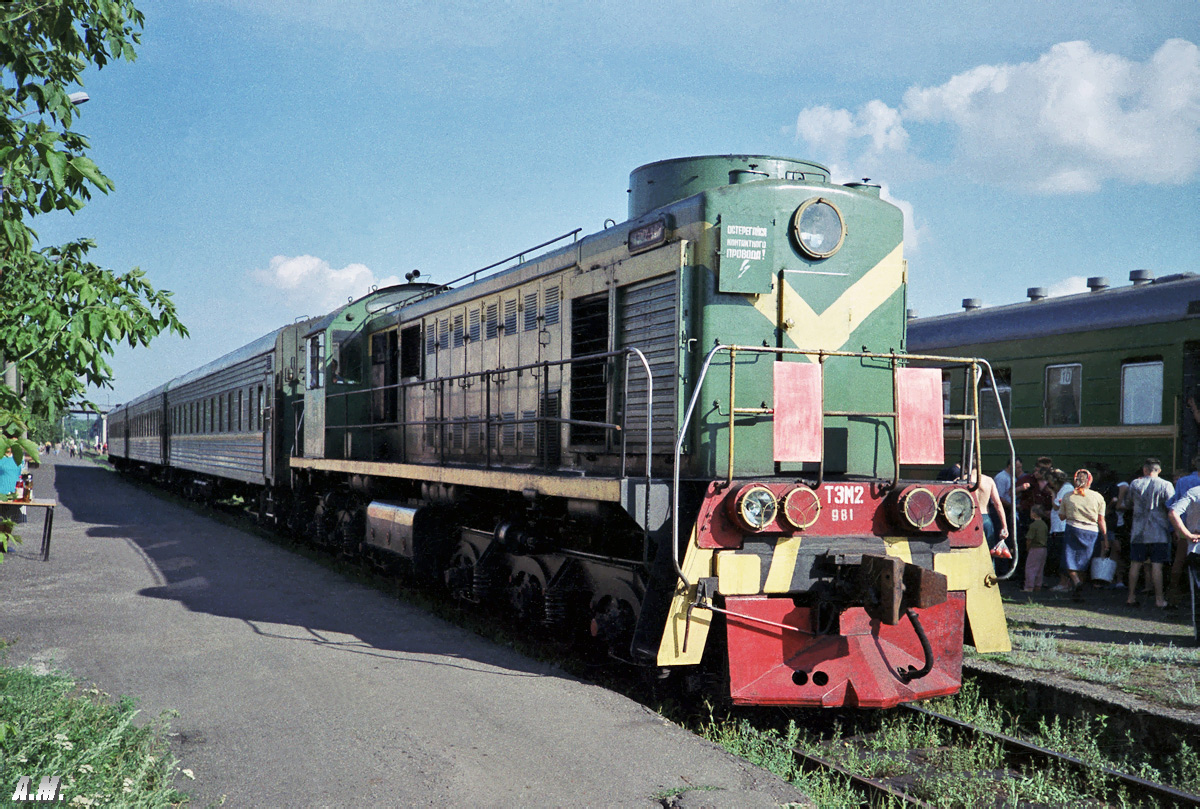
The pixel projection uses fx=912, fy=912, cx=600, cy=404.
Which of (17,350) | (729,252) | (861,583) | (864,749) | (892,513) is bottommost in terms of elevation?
(864,749)

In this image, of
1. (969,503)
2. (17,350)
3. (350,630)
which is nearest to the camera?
(17,350)

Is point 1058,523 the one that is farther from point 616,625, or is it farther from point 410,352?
point 410,352

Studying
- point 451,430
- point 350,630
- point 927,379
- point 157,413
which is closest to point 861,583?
point 927,379

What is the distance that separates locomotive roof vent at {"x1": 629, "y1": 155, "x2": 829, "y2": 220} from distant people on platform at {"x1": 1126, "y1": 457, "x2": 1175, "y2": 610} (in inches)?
212

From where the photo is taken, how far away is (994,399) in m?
12.5

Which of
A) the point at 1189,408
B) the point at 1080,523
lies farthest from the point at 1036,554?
the point at 1189,408

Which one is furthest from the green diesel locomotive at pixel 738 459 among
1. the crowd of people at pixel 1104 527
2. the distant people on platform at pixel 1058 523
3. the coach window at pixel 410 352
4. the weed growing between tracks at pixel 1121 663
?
the distant people on platform at pixel 1058 523

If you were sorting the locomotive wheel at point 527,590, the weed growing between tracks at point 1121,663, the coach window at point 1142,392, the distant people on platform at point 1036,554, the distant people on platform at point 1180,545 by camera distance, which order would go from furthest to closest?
the distant people on platform at point 1036,554 → the coach window at point 1142,392 → the distant people on platform at point 1180,545 → the locomotive wheel at point 527,590 → the weed growing between tracks at point 1121,663

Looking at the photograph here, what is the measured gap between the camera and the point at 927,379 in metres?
6.38

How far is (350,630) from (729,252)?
4.60 metres

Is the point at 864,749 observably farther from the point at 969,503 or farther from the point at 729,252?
the point at 729,252

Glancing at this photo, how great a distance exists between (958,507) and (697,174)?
11.1 ft

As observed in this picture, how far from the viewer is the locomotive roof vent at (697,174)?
7230 mm

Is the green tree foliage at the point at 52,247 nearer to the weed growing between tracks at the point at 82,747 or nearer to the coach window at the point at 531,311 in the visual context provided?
the weed growing between tracks at the point at 82,747
